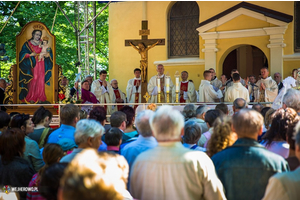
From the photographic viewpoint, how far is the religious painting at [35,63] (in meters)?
11.7

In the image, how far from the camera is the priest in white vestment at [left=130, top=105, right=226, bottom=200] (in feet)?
9.88

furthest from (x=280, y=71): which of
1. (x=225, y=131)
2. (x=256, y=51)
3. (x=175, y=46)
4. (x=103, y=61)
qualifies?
(x=103, y=61)

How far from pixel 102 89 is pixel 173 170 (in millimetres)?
10562

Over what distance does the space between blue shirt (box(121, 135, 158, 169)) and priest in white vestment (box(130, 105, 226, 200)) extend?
743mm

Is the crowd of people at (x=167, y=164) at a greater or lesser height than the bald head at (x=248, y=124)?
lesser

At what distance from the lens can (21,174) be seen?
392cm

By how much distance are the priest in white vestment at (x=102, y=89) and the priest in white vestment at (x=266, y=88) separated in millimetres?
4795

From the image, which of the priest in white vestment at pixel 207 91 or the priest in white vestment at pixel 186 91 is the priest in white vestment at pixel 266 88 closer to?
the priest in white vestment at pixel 207 91

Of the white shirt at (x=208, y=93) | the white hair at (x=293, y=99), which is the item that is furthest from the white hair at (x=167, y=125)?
the white shirt at (x=208, y=93)

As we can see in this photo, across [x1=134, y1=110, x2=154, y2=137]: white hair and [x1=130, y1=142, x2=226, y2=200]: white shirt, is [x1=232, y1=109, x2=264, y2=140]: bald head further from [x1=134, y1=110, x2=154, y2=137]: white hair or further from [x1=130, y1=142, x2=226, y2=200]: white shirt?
[x1=134, y1=110, x2=154, y2=137]: white hair

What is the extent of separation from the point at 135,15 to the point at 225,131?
542 inches

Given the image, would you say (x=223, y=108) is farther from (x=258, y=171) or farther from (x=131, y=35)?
(x=131, y=35)

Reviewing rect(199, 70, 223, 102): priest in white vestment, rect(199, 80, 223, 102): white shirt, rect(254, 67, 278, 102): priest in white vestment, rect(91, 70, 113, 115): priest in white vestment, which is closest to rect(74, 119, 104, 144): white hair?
rect(199, 70, 223, 102): priest in white vestment

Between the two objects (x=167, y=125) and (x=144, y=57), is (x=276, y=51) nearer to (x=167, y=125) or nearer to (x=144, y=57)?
(x=144, y=57)
